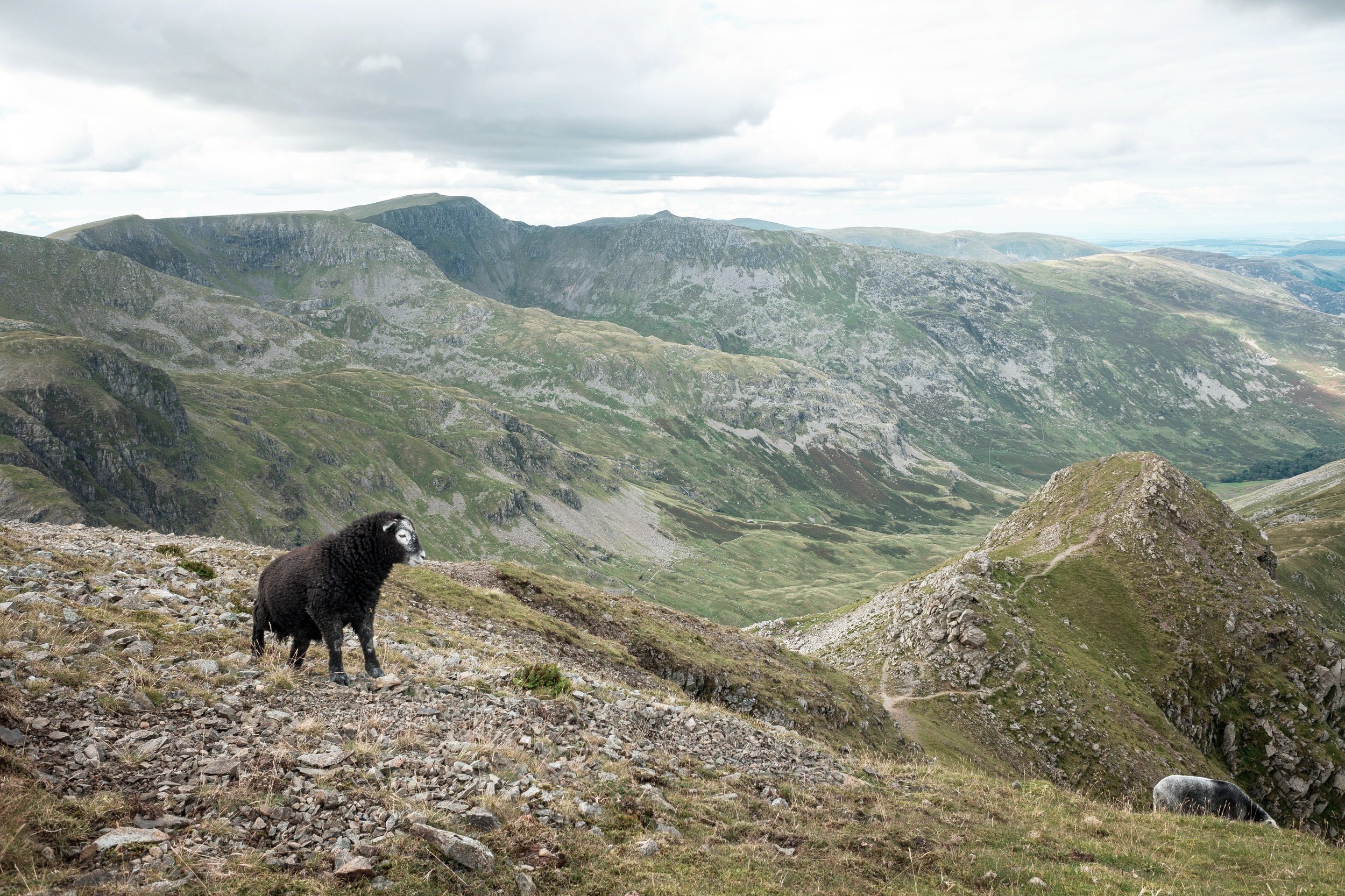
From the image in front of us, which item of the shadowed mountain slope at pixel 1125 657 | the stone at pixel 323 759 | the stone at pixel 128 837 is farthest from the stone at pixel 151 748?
the shadowed mountain slope at pixel 1125 657

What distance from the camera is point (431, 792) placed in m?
11.1

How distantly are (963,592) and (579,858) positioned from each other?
53.9 m

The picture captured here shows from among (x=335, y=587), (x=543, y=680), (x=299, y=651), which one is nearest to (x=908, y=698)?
(x=543, y=680)

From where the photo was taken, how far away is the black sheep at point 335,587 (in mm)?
15641

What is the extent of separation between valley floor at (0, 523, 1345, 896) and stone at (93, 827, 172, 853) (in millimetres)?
50

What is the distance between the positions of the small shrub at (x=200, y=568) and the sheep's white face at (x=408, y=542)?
9693mm

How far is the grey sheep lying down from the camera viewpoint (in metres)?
23.1

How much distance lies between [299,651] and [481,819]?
829cm

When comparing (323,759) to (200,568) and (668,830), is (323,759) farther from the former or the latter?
(200,568)

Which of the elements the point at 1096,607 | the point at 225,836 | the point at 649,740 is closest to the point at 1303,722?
the point at 1096,607

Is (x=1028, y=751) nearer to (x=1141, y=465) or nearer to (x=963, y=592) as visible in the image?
(x=963, y=592)

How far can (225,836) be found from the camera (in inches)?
344

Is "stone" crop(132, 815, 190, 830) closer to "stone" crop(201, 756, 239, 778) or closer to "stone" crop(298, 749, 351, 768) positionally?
"stone" crop(201, 756, 239, 778)

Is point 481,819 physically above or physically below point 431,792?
below
